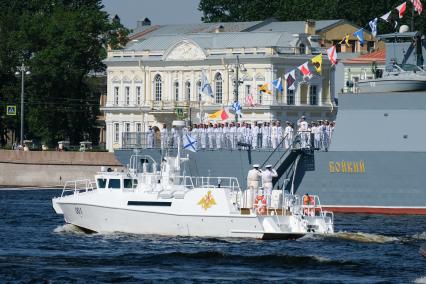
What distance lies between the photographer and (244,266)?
1843 inches

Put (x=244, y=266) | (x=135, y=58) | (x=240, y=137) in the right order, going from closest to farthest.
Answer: (x=244, y=266) < (x=240, y=137) < (x=135, y=58)

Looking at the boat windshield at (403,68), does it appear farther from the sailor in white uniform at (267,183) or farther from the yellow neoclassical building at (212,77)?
the yellow neoclassical building at (212,77)

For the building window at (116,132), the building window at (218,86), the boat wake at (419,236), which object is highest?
the building window at (218,86)

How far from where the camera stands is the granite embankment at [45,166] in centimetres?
10200

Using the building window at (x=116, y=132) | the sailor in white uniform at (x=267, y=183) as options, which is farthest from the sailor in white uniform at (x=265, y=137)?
the building window at (x=116, y=132)

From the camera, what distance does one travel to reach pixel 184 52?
119 meters

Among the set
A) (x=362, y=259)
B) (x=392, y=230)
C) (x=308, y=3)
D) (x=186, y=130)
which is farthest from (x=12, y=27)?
(x=362, y=259)

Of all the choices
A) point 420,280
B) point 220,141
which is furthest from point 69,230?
point 220,141

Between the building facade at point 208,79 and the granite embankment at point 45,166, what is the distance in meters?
7.62

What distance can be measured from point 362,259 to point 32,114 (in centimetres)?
7791

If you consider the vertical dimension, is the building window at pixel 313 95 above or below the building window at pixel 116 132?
above

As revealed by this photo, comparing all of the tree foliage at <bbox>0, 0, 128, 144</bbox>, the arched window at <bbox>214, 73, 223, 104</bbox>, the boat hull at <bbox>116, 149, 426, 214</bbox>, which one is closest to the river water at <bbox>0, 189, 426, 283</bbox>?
the boat hull at <bbox>116, 149, 426, 214</bbox>

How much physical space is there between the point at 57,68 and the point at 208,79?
13.0 metres

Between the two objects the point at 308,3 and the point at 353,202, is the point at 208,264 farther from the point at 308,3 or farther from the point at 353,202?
the point at 308,3
